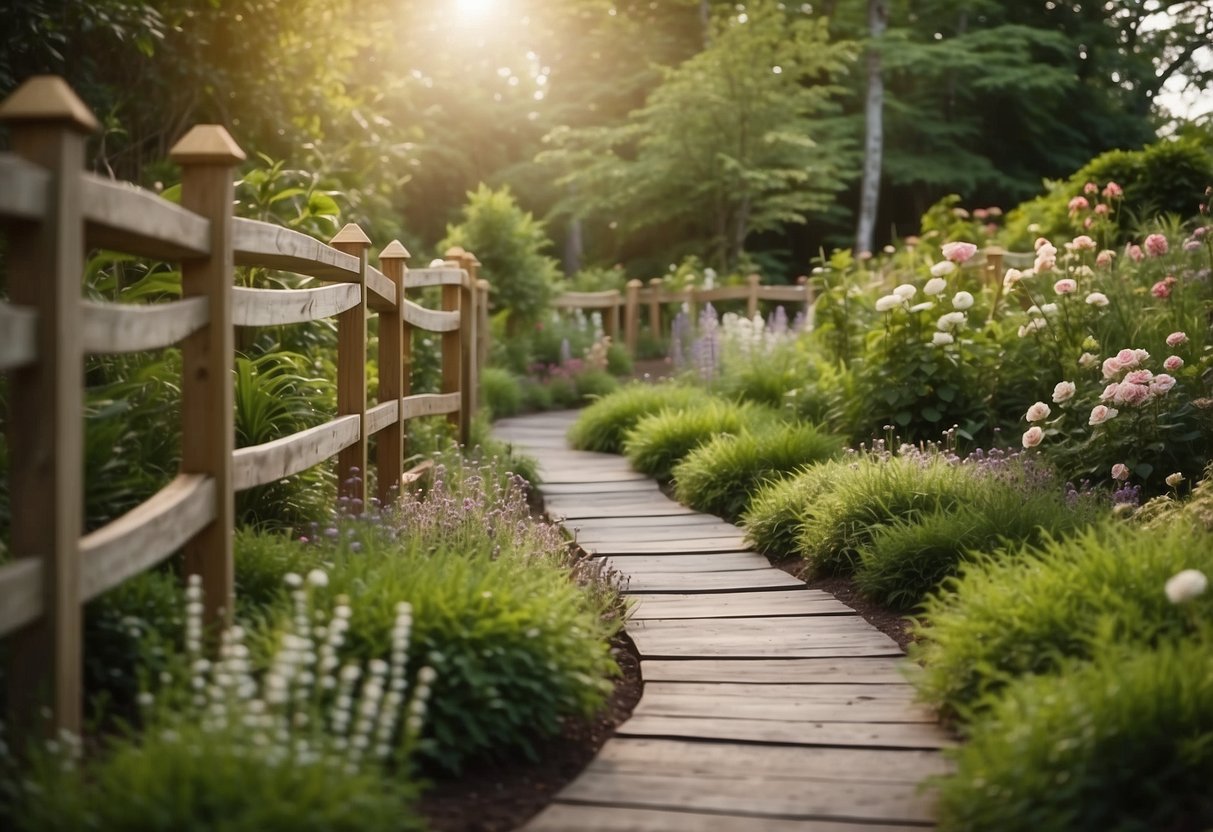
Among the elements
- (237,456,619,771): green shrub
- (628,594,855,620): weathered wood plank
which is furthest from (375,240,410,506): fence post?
(237,456,619,771): green shrub

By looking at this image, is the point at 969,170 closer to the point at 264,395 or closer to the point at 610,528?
the point at 610,528

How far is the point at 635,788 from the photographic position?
300 cm

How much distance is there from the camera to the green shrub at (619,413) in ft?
31.0

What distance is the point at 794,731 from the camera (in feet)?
11.3

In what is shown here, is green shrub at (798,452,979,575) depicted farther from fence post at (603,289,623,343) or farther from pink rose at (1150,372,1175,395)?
fence post at (603,289,623,343)

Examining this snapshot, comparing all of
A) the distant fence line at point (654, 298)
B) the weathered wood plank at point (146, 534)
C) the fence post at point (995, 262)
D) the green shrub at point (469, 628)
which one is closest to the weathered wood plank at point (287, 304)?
the weathered wood plank at point (146, 534)

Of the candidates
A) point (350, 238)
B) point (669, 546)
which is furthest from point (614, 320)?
point (350, 238)

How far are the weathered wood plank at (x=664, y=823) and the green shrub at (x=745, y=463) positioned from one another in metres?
3.87

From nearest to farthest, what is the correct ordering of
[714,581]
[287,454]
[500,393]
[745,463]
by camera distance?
1. [287,454]
2. [714,581]
3. [745,463]
4. [500,393]

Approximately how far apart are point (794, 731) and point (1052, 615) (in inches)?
31.4

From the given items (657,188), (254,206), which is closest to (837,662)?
(254,206)

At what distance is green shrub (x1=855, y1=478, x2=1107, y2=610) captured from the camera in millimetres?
4699

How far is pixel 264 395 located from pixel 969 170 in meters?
22.1

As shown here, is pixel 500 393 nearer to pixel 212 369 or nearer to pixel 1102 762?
pixel 212 369
